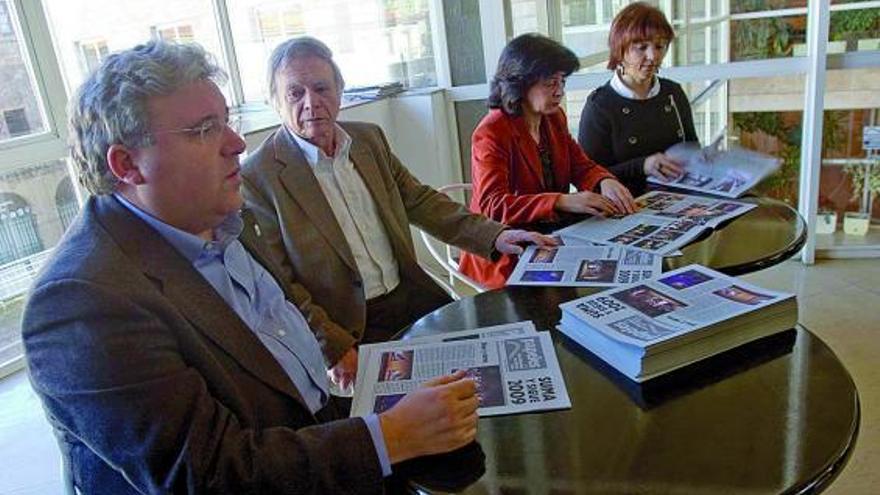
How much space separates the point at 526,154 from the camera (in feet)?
6.84

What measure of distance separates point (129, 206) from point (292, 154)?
0.72 m

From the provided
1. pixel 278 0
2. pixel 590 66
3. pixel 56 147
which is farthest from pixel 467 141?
pixel 56 147

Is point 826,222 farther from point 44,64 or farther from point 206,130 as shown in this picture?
point 44,64

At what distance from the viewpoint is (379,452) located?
91 cm

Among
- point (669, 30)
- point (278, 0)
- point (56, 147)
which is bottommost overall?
point (56, 147)

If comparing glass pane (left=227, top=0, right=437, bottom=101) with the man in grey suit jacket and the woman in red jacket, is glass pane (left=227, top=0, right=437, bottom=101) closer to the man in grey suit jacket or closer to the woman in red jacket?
the woman in red jacket

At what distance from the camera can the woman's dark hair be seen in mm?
2014

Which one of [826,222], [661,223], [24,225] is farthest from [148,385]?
[826,222]

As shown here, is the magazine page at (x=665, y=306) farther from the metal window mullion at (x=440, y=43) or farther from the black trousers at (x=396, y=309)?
the metal window mullion at (x=440, y=43)

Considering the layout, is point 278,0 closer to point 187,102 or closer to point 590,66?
point 590,66

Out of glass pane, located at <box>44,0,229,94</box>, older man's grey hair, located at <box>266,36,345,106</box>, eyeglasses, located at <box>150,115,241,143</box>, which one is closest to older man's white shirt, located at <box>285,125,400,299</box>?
older man's grey hair, located at <box>266,36,345,106</box>

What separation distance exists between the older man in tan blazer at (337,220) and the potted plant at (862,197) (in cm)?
256

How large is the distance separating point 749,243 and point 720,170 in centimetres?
56

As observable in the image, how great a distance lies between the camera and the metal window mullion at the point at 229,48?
373 cm
